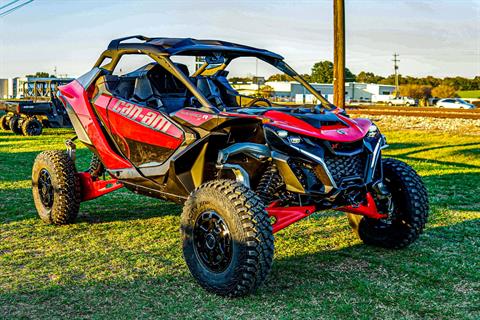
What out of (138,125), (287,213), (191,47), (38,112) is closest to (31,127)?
(38,112)

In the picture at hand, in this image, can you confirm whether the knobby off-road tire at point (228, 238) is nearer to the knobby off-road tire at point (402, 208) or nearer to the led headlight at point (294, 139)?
the led headlight at point (294, 139)

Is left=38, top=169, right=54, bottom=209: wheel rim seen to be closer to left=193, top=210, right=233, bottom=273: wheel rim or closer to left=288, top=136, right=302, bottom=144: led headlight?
left=193, top=210, right=233, bottom=273: wheel rim

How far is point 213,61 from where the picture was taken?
6.38m

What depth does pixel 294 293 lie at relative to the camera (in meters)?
4.92

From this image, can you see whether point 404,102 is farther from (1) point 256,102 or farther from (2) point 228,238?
(2) point 228,238

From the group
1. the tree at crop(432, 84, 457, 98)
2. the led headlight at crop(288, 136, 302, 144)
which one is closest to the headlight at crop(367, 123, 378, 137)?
the led headlight at crop(288, 136, 302, 144)

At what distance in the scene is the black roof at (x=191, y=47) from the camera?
20.0 ft

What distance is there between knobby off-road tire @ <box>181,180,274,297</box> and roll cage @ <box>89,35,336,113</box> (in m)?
0.90

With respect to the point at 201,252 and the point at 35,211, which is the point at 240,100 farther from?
the point at 35,211

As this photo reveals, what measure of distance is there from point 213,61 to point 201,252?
2.10 metres

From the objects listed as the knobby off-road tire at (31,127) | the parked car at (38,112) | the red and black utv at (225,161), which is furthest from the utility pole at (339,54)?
the knobby off-road tire at (31,127)

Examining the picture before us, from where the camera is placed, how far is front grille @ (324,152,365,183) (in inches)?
209

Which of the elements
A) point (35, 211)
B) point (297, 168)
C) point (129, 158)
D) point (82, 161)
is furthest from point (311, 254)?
point (82, 161)

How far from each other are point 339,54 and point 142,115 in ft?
27.9
